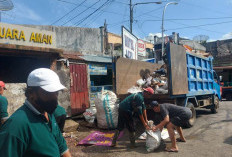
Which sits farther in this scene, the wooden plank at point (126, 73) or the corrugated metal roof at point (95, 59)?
the corrugated metal roof at point (95, 59)

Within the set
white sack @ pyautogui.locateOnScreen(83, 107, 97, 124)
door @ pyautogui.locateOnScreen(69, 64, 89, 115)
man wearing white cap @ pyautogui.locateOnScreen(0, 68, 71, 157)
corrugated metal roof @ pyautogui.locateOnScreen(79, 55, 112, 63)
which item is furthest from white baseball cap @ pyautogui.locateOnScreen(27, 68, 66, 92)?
corrugated metal roof @ pyautogui.locateOnScreen(79, 55, 112, 63)

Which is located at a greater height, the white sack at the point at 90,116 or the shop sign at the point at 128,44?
the shop sign at the point at 128,44

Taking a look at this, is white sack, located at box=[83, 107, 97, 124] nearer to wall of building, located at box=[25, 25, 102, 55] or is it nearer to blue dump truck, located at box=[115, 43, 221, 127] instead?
blue dump truck, located at box=[115, 43, 221, 127]

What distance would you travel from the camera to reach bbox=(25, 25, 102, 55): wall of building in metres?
15.7

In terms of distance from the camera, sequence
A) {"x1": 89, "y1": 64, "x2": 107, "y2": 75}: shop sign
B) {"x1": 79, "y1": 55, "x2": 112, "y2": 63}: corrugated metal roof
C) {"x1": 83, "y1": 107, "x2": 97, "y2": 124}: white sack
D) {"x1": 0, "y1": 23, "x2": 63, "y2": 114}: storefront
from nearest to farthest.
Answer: {"x1": 0, "y1": 23, "x2": 63, "y2": 114}: storefront
{"x1": 83, "y1": 107, "x2": 97, "y2": 124}: white sack
{"x1": 79, "y1": 55, "x2": 112, "y2": 63}: corrugated metal roof
{"x1": 89, "y1": 64, "x2": 107, "y2": 75}: shop sign

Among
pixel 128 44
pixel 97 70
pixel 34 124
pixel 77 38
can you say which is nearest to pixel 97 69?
pixel 97 70

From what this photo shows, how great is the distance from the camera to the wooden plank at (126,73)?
18.8ft

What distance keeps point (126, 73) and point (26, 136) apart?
494cm

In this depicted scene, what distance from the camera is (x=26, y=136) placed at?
1155mm

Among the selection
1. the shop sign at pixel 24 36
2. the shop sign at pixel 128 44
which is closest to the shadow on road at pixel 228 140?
the shop sign at pixel 128 44

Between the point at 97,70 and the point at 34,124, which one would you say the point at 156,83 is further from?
the point at 34,124

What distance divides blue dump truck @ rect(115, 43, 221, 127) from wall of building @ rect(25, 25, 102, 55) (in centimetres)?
990

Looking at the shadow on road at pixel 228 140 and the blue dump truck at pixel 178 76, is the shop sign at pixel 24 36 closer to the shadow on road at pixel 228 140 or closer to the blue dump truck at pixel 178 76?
the blue dump truck at pixel 178 76

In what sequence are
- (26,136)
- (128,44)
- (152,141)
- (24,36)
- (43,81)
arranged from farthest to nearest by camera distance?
(128,44), (24,36), (152,141), (43,81), (26,136)
